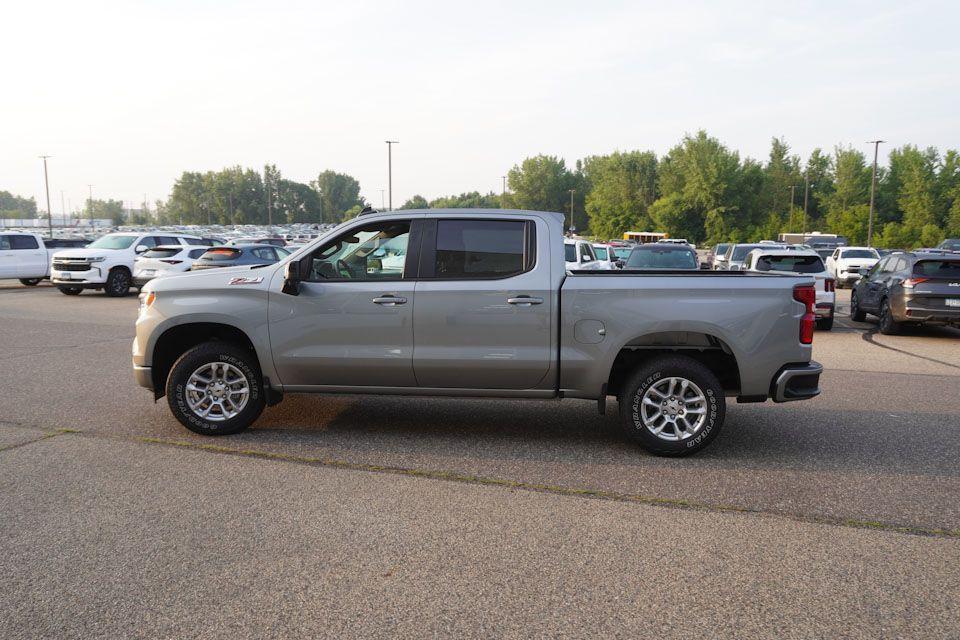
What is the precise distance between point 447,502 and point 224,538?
1392 millimetres

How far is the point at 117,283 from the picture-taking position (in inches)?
874

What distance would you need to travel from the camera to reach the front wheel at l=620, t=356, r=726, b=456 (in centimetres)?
588

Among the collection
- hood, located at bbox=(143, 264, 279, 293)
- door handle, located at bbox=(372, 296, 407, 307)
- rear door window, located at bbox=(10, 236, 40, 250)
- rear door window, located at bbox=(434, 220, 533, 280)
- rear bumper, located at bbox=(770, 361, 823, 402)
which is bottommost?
rear bumper, located at bbox=(770, 361, 823, 402)

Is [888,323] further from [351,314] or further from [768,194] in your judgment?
[768,194]

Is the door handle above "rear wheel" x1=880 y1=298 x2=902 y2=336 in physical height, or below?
above

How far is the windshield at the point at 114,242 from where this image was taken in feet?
74.8

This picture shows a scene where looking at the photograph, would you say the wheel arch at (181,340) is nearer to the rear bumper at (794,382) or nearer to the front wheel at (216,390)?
the front wheel at (216,390)

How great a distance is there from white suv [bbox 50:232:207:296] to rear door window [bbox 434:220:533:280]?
61.4 feet

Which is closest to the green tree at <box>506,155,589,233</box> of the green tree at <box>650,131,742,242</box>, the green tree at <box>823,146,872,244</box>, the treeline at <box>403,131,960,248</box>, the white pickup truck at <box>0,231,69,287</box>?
the treeline at <box>403,131,960,248</box>

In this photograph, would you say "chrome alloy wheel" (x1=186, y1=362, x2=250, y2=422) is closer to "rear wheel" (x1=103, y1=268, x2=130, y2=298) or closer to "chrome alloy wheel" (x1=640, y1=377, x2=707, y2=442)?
"chrome alloy wheel" (x1=640, y1=377, x2=707, y2=442)

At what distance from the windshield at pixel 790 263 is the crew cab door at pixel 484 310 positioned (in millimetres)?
10486

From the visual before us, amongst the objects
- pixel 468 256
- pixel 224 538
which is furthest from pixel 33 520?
pixel 468 256

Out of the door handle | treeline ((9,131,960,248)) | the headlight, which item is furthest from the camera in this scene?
treeline ((9,131,960,248))

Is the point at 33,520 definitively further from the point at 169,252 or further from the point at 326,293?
the point at 169,252
